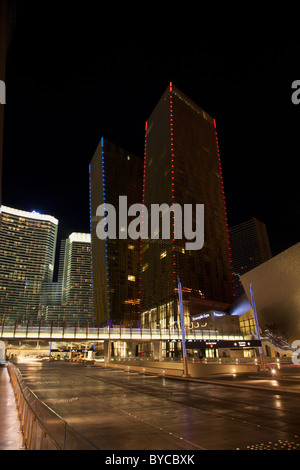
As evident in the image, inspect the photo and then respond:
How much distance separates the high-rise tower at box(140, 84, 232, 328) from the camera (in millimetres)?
112375

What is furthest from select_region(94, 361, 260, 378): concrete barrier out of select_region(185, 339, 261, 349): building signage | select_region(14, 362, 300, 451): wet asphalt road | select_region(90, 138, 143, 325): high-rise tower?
select_region(90, 138, 143, 325): high-rise tower

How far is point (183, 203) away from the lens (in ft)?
411

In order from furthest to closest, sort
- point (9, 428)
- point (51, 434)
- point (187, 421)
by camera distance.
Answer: point (187, 421) → point (9, 428) → point (51, 434)

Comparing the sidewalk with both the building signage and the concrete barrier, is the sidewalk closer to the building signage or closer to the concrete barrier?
the concrete barrier

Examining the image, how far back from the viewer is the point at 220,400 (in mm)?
18406

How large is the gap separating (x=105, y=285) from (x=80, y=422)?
464 feet

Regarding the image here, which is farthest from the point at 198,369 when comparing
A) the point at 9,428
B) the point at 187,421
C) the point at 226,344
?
the point at 9,428

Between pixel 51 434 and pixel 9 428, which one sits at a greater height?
pixel 51 434

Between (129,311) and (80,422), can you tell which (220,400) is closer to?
(80,422)

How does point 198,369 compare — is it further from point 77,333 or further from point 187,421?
point 77,333

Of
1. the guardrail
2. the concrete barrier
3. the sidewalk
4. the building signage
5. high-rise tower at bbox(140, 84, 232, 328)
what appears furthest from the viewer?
high-rise tower at bbox(140, 84, 232, 328)

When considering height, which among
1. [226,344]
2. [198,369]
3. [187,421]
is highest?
[226,344]

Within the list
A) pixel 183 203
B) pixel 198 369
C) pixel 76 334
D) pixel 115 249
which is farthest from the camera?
pixel 115 249
